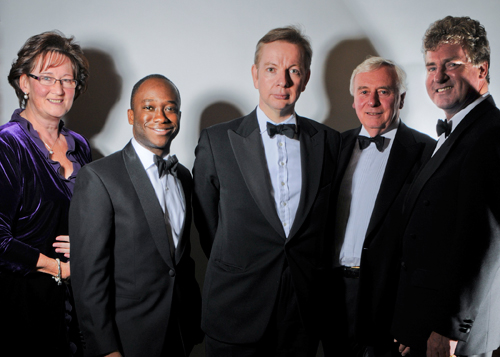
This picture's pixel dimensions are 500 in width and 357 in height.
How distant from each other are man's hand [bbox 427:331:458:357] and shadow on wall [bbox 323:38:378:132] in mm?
1675

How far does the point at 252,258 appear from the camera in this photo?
6.56 ft

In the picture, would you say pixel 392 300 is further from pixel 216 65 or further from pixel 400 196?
pixel 216 65

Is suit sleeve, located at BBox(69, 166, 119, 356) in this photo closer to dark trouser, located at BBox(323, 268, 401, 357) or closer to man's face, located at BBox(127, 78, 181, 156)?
man's face, located at BBox(127, 78, 181, 156)

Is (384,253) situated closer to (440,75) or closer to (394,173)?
(394,173)

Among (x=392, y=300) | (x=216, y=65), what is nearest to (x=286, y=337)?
(x=392, y=300)

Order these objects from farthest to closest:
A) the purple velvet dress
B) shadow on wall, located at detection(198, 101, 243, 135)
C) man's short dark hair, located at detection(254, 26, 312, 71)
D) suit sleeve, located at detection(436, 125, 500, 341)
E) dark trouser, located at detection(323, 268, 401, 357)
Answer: shadow on wall, located at detection(198, 101, 243, 135) < dark trouser, located at detection(323, 268, 401, 357) < man's short dark hair, located at detection(254, 26, 312, 71) < the purple velvet dress < suit sleeve, located at detection(436, 125, 500, 341)

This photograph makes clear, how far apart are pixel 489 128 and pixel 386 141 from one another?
64 centimetres

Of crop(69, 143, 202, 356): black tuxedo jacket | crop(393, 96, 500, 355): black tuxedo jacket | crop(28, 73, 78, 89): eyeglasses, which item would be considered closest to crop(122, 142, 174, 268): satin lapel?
crop(69, 143, 202, 356): black tuxedo jacket

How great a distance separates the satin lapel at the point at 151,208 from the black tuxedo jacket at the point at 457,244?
1132 millimetres

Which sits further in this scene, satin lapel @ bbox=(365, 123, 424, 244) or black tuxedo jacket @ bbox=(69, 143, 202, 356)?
satin lapel @ bbox=(365, 123, 424, 244)

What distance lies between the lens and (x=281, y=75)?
2.01 m

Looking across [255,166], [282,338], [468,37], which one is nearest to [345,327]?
[282,338]

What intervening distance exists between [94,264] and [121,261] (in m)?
0.12

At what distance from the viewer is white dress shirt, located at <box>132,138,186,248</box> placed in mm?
1923
